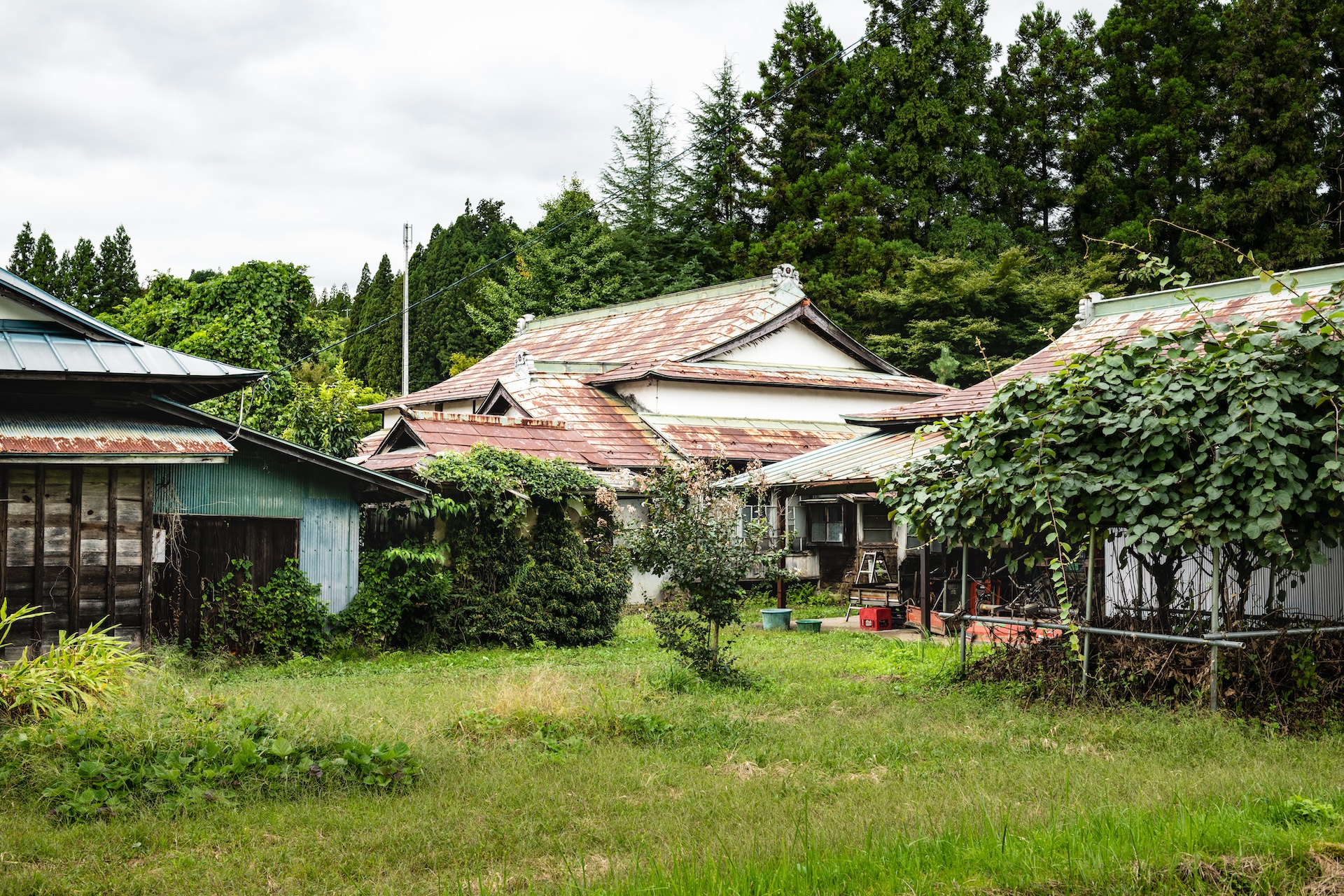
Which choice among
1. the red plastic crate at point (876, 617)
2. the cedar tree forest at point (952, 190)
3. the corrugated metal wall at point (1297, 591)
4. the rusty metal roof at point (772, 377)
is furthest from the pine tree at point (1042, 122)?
the corrugated metal wall at point (1297, 591)

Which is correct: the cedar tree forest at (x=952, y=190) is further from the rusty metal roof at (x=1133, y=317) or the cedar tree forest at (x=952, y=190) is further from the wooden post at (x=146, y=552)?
the wooden post at (x=146, y=552)

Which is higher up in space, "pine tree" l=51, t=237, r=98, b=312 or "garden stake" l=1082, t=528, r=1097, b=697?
"pine tree" l=51, t=237, r=98, b=312

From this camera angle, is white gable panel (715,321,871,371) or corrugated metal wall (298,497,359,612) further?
white gable panel (715,321,871,371)

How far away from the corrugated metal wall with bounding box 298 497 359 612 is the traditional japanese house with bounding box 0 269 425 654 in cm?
106

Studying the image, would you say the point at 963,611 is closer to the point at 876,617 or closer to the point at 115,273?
the point at 876,617

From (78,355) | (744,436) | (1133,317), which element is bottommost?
(78,355)

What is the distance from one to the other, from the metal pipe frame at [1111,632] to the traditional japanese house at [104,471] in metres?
8.58

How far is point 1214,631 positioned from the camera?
10.0 metres

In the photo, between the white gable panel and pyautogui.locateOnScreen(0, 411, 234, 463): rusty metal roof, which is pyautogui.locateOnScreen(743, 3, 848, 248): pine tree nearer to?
the white gable panel

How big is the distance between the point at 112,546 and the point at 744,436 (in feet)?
54.9

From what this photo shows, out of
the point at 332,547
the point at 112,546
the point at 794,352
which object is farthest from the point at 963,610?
the point at 794,352

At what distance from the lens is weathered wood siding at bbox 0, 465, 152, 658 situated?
1259cm

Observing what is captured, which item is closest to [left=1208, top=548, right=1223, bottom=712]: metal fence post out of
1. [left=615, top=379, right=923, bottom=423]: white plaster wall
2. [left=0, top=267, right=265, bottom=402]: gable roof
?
[left=0, top=267, right=265, bottom=402]: gable roof

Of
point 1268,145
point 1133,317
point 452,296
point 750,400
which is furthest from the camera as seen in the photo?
point 452,296
